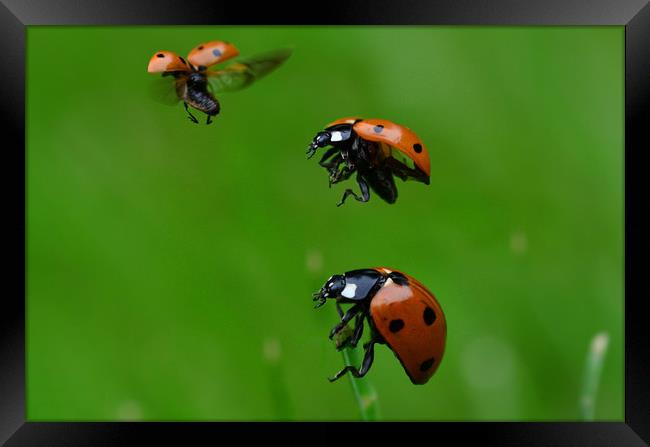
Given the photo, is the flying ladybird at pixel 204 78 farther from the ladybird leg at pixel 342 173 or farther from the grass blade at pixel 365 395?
the grass blade at pixel 365 395

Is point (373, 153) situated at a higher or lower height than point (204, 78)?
lower

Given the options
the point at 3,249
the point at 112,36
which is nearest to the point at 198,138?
the point at 112,36

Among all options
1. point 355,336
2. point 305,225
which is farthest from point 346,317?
point 305,225

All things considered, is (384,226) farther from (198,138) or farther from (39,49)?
(39,49)

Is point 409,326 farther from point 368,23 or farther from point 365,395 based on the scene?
point 368,23

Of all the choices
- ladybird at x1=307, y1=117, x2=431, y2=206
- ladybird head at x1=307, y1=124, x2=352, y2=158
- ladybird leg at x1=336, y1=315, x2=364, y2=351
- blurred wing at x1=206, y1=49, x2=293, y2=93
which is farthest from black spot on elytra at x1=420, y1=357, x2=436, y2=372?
blurred wing at x1=206, y1=49, x2=293, y2=93

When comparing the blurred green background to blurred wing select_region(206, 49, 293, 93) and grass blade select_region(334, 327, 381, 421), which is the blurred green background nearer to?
grass blade select_region(334, 327, 381, 421)
